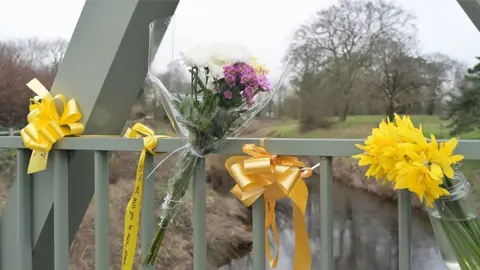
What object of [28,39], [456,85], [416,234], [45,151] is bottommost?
[416,234]

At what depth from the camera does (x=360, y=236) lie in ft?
6.70

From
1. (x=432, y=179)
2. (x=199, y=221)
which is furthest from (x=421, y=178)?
(x=199, y=221)

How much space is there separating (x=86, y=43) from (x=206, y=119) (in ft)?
1.52

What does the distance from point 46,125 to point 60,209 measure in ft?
0.62

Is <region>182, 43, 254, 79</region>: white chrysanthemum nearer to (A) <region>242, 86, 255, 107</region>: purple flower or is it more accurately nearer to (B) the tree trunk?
(A) <region>242, 86, 255, 107</region>: purple flower

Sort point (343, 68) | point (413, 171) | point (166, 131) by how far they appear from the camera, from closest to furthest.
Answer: point (413, 171), point (166, 131), point (343, 68)

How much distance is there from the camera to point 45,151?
1.00m

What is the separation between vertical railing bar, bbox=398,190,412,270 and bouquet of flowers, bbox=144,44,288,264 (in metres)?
0.28

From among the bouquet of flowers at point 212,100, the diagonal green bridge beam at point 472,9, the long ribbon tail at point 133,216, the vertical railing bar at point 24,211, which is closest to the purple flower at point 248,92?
the bouquet of flowers at point 212,100

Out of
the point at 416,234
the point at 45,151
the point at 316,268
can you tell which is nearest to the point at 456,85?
the point at 416,234

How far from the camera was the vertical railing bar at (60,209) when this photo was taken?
99 centimetres

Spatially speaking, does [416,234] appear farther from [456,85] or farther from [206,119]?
[206,119]

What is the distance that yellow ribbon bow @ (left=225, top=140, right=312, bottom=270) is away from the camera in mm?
752

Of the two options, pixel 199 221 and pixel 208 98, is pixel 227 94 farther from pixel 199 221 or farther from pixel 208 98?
pixel 199 221
